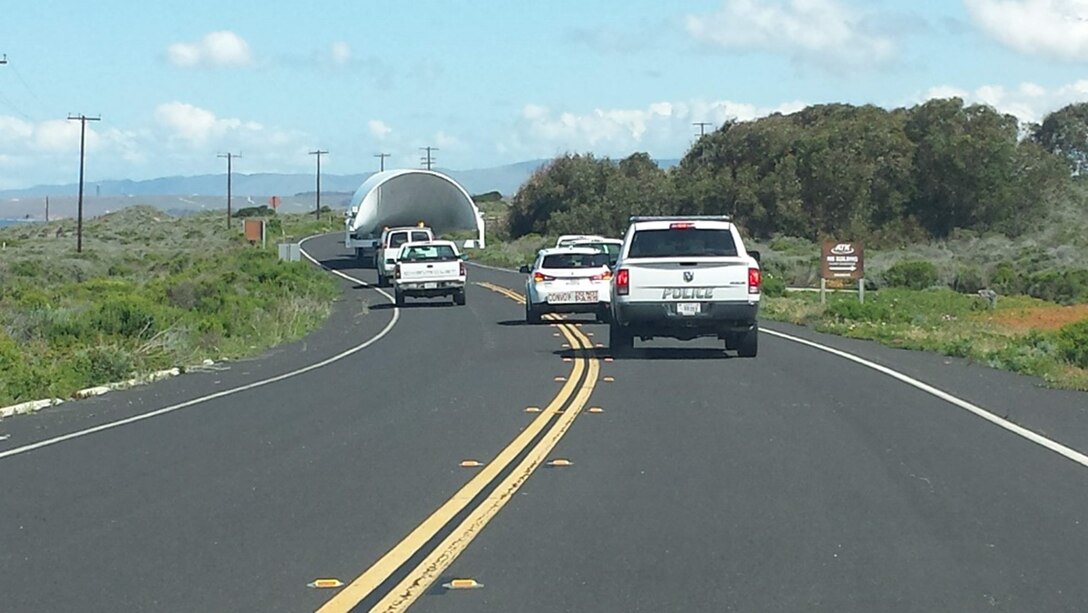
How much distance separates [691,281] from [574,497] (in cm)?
1212

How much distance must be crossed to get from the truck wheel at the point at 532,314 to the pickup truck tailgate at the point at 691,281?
11.5 metres

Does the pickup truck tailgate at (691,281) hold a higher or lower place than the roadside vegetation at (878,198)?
lower

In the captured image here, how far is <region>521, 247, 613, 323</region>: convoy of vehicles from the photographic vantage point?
111 ft

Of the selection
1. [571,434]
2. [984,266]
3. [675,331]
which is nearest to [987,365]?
[675,331]

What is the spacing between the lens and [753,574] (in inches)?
338

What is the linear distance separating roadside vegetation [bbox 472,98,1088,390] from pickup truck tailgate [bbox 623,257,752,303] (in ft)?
82.2

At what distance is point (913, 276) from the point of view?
5816 cm

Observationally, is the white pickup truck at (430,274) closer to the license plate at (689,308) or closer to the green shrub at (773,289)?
the green shrub at (773,289)

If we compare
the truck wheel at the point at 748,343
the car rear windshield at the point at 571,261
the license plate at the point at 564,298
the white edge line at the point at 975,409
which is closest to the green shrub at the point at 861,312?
the car rear windshield at the point at 571,261

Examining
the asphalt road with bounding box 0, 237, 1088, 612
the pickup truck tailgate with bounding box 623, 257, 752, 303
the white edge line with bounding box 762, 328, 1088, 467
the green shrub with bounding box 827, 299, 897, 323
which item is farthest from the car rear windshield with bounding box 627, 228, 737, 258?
the green shrub with bounding box 827, 299, 897, 323

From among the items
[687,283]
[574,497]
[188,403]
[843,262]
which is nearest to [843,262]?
[843,262]

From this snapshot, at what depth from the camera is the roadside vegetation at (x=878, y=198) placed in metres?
59.2

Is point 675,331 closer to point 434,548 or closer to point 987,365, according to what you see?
point 987,365

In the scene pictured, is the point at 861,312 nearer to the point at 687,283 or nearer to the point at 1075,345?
the point at 1075,345
